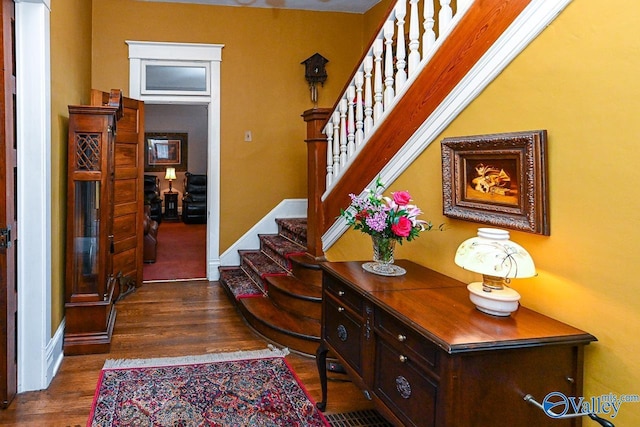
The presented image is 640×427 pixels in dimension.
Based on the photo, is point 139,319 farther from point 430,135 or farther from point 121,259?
point 430,135

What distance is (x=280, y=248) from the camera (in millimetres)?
4707

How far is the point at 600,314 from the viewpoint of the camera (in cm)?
151

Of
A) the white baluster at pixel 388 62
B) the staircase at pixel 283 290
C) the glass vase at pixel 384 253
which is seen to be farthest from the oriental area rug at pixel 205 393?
the white baluster at pixel 388 62

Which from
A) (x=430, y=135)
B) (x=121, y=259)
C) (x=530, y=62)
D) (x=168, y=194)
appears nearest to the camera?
(x=530, y=62)

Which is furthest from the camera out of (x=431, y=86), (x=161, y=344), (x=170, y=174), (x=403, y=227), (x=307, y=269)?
(x=170, y=174)

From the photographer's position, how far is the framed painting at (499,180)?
1.73 metres

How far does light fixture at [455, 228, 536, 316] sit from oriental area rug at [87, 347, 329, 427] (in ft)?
4.22

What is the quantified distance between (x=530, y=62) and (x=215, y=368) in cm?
260

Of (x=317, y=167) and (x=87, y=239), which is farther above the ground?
(x=317, y=167)

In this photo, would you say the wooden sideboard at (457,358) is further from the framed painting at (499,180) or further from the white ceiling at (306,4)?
the white ceiling at (306,4)

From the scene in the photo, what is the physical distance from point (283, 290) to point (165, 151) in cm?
915

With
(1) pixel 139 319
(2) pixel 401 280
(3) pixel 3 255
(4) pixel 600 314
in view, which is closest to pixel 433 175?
(2) pixel 401 280

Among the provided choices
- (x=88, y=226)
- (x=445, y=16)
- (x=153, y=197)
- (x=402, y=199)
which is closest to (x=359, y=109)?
(x=445, y=16)

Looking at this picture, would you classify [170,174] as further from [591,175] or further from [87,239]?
[591,175]
